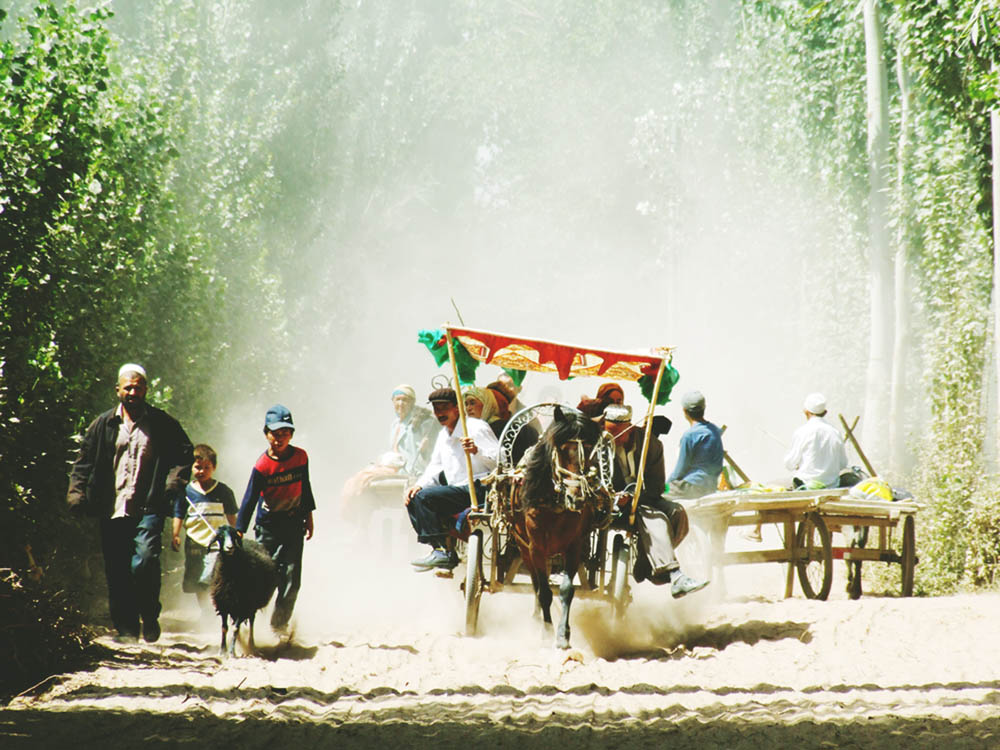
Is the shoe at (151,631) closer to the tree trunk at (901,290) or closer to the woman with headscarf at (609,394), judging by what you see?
the woman with headscarf at (609,394)

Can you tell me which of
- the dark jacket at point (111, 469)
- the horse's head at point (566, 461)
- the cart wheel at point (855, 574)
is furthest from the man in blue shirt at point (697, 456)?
the dark jacket at point (111, 469)

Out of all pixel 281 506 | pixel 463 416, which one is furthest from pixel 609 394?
pixel 281 506

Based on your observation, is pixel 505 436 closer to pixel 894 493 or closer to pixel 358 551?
pixel 894 493

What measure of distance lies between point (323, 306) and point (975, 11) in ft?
113

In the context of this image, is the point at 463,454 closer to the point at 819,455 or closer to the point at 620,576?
the point at 620,576

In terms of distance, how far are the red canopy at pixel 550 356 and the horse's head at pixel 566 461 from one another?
3.60ft

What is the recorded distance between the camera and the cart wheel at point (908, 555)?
12977 millimetres

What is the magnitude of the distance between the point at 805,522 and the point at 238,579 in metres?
6.21

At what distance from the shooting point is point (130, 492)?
31.9 ft

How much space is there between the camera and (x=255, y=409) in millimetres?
27672

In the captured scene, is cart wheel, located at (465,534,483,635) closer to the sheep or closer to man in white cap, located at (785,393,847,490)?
the sheep

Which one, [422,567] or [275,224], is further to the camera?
[275,224]

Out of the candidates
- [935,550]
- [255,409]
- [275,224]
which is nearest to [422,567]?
[935,550]

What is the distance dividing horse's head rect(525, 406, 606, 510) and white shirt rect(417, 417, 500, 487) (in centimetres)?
123
